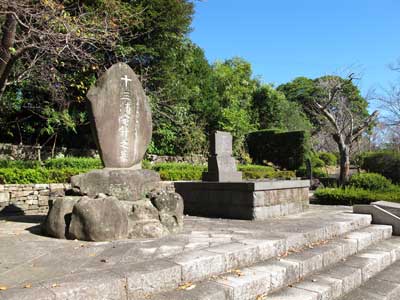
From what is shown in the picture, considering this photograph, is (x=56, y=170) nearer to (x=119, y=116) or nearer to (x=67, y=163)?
(x=67, y=163)

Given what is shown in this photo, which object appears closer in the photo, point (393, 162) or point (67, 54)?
point (67, 54)

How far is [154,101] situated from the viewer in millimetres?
15062

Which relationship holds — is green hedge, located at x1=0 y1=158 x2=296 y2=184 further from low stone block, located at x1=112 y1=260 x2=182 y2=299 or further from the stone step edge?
the stone step edge

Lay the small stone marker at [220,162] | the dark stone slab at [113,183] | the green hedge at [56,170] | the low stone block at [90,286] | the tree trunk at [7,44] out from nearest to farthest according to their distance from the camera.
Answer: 1. the low stone block at [90,286]
2. the dark stone slab at [113,183]
3. the tree trunk at [7,44]
4. the small stone marker at [220,162]
5. the green hedge at [56,170]

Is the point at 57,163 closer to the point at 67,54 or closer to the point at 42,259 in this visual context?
the point at 67,54

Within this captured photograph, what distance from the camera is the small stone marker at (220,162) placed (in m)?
8.45

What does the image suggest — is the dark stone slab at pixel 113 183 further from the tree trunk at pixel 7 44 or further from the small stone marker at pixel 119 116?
the tree trunk at pixel 7 44

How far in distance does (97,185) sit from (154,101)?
10.4 meters

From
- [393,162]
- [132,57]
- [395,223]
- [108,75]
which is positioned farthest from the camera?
[393,162]

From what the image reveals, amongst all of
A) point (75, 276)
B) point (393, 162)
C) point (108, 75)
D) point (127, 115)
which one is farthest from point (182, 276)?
point (393, 162)

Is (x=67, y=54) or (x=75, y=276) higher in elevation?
(x=67, y=54)

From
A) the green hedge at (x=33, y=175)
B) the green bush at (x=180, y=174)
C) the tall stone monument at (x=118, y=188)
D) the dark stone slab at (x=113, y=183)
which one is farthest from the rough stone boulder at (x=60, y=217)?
the green bush at (x=180, y=174)

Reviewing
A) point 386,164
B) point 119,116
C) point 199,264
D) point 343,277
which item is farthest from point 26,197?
point 386,164

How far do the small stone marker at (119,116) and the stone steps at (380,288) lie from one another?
3795 millimetres
